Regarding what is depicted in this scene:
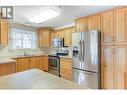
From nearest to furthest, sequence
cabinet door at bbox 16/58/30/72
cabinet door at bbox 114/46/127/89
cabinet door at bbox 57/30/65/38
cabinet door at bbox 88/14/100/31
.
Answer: cabinet door at bbox 114/46/127/89 → cabinet door at bbox 88/14/100/31 → cabinet door at bbox 16/58/30/72 → cabinet door at bbox 57/30/65/38

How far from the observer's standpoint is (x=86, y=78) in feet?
11.3

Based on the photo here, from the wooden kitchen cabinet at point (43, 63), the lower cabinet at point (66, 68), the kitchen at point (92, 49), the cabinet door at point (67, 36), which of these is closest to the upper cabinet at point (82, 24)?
the kitchen at point (92, 49)

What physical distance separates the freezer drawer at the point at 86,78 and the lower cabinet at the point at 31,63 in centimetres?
195

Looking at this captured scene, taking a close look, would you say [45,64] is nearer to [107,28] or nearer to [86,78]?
[86,78]

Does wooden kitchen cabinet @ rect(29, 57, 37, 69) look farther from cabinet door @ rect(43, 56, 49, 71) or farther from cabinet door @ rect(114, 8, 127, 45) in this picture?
cabinet door @ rect(114, 8, 127, 45)

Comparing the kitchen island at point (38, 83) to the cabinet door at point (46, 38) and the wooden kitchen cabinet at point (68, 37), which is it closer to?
the wooden kitchen cabinet at point (68, 37)

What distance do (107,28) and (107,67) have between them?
33.8 inches

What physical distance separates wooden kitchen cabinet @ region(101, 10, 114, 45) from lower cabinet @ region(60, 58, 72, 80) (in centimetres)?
152

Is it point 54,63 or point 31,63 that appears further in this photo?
point 54,63

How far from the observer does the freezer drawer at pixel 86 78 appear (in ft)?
10.7

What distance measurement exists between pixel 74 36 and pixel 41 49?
9.86ft

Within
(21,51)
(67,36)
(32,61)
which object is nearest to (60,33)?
(67,36)

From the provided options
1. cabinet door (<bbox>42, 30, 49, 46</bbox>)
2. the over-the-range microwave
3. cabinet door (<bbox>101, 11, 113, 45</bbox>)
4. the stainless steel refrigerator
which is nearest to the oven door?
the over-the-range microwave

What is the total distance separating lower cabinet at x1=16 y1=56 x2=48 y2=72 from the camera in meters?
4.71
